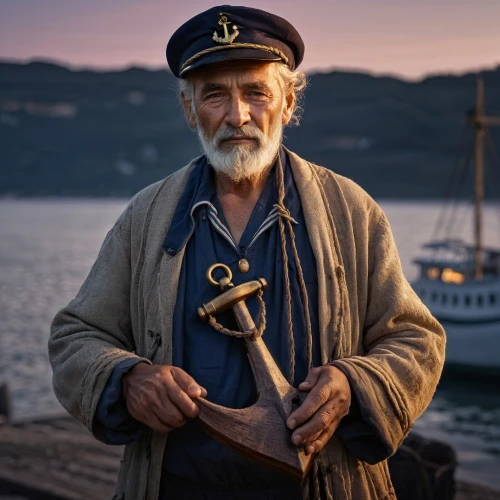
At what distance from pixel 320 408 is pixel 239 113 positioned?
0.84 meters

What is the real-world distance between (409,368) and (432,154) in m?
154

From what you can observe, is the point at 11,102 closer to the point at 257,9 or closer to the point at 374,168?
the point at 374,168

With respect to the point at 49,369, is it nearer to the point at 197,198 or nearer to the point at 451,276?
the point at 451,276

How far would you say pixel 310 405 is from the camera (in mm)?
2145

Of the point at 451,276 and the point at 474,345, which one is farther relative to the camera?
the point at 451,276

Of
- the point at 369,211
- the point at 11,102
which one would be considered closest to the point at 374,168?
the point at 11,102

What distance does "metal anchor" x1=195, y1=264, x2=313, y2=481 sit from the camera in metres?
2.12

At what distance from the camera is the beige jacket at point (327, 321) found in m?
2.31

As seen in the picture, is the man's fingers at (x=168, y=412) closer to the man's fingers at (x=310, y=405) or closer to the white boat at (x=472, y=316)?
the man's fingers at (x=310, y=405)

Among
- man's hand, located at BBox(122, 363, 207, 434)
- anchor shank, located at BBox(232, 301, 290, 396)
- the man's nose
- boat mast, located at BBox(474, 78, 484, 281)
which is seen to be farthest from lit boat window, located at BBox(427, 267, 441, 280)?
man's hand, located at BBox(122, 363, 207, 434)

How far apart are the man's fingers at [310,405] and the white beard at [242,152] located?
668mm

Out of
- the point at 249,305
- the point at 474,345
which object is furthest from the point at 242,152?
the point at 474,345

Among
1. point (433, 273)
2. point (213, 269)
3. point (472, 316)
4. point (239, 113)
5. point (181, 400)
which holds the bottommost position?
point (472, 316)

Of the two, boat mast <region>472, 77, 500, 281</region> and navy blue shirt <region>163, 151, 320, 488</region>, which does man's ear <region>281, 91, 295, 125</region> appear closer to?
navy blue shirt <region>163, 151, 320, 488</region>
